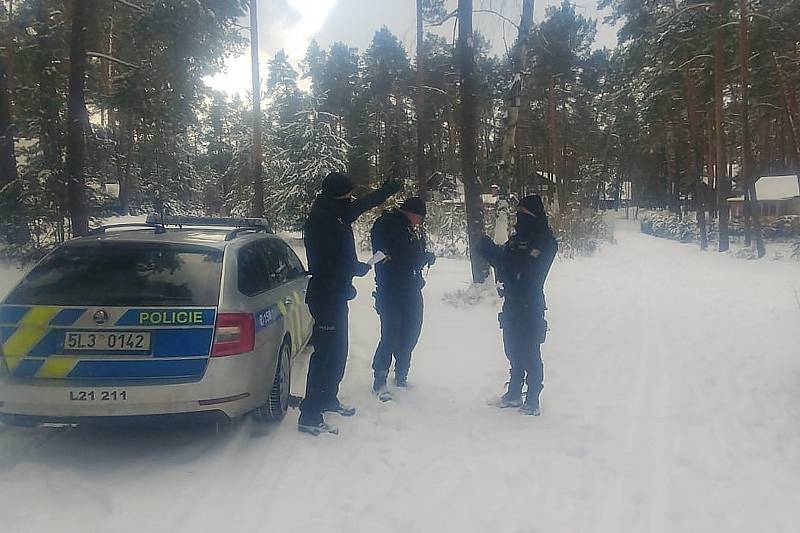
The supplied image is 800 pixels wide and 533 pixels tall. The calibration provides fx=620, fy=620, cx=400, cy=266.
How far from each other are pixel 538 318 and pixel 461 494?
2.01 m

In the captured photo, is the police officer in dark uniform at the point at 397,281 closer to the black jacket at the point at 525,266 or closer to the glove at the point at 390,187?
the black jacket at the point at 525,266

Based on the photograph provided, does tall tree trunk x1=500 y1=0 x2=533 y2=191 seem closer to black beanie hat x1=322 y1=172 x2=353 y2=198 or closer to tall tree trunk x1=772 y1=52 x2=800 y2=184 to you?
black beanie hat x1=322 y1=172 x2=353 y2=198

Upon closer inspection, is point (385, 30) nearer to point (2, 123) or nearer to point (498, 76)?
point (498, 76)

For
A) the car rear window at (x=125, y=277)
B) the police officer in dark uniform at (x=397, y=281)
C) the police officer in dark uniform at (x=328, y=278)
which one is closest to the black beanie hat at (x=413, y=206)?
the police officer in dark uniform at (x=397, y=281)

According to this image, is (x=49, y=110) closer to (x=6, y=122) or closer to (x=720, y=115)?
(x=6, y=122)

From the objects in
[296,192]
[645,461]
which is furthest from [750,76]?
[645,461]

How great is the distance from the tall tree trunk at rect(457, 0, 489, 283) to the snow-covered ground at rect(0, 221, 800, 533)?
5.10 metres

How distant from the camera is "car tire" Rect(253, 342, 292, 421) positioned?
5023 millimetres

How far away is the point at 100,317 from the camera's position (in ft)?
13.4

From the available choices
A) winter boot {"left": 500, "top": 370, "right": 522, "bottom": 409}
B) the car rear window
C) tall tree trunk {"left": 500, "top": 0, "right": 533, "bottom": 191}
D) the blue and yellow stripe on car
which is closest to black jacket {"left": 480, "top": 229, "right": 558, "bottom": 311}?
winter boot {"left": 500, "top": 370, "right": 522, "bottom": 409}

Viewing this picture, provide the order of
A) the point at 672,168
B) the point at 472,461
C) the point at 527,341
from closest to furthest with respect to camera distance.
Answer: the point at 472,461, the point at 527,341, the point at 672,168

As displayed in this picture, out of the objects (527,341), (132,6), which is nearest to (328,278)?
(527,341)

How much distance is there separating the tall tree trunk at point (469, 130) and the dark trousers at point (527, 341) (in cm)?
635

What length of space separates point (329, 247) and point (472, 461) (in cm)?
193
